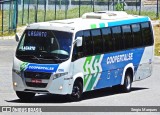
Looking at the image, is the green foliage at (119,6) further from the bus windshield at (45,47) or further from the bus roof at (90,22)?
the bus windshield at (45,47)

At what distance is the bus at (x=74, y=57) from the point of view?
20.0m

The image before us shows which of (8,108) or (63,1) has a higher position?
(8,108)

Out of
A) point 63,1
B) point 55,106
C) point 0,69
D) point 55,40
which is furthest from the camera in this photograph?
point 63,1

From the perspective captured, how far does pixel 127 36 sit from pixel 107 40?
5.27 feet

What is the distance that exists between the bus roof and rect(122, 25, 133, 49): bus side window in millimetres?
204

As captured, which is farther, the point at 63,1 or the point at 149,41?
the point at 63,1

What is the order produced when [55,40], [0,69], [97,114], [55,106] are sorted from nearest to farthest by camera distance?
1. [97,114]
2. [55,106]
3. [55,40]
4. [0,69]

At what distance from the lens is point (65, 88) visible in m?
20.0

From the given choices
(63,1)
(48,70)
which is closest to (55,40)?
(48,70)

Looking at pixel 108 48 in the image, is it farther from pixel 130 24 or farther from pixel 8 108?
pixel 8 108

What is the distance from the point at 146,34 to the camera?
25797 millimetres

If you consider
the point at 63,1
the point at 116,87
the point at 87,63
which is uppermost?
the point at 87,63

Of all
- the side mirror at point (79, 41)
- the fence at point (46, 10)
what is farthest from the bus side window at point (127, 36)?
the fence at point (46, 10)

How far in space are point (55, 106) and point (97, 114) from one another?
205 cm
